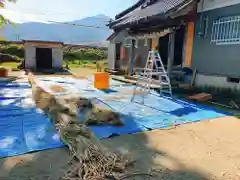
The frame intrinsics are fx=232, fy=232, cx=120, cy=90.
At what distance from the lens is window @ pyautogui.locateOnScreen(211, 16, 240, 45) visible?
7.41m

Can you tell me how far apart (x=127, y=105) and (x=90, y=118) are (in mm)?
1868

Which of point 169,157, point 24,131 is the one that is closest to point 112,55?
point 24,131

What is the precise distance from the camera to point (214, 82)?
8203mm

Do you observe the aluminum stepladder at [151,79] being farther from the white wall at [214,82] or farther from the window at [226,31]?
the window at [226,31]

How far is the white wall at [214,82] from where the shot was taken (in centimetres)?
758

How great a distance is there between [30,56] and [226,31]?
53.8ft

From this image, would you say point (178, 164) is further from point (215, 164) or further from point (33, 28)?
point (33, 28)

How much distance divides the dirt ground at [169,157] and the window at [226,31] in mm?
4093

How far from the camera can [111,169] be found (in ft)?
Answer: 9.19

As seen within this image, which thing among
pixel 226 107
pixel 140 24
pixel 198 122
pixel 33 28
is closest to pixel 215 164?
pixel 198 122

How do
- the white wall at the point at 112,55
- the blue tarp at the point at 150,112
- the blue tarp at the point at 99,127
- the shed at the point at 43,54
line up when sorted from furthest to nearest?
1. the shed at the point at 43,54
2. the white wall at the point at 112,55
3. the blue tarp at the point at 150,112
4. the blue tarp at the point at 99,127

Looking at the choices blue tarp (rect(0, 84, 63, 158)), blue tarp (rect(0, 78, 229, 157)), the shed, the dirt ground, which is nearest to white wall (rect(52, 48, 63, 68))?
the shed

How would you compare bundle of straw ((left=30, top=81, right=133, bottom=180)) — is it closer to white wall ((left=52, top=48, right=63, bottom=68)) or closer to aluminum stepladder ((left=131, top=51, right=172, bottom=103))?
aluminum stepladder ((left=131, top=51, right=172, bottom=103))

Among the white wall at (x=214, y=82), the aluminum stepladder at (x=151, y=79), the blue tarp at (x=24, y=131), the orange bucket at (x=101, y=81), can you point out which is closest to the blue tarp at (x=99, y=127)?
the blue tarp at (x=24, y=131)
